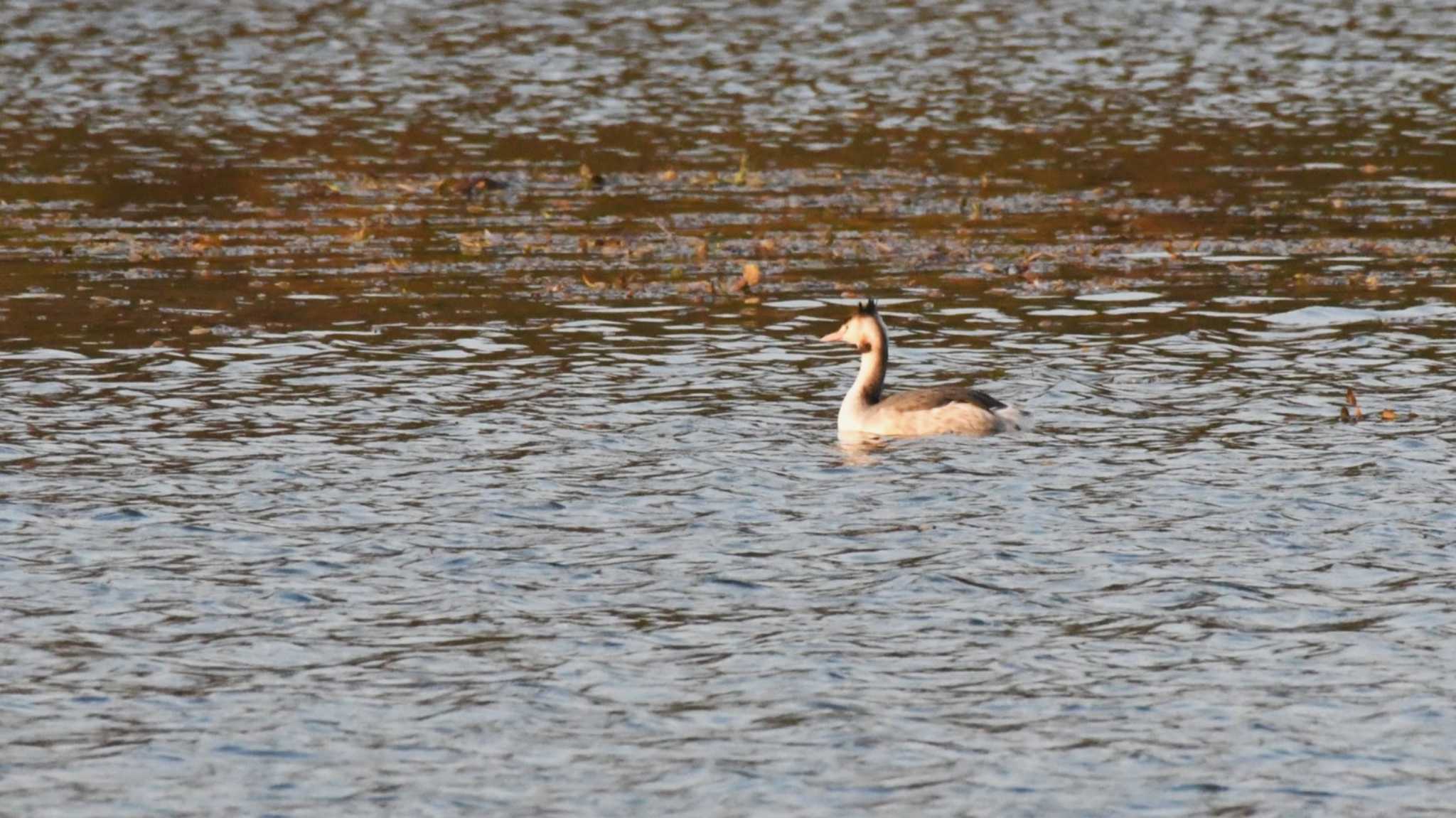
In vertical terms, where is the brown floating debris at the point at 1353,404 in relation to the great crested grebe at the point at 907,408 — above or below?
below

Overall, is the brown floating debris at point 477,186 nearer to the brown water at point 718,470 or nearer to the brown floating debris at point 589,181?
the brown water at point 718,470

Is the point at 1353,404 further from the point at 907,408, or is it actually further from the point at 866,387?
the point at 866,387

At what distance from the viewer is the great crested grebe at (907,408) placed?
21047mm

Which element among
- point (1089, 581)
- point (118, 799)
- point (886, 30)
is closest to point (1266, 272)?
point (1089, 581)

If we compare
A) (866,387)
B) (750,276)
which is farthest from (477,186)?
→ (866,387)

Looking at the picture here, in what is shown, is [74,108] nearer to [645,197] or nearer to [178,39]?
[178,39]

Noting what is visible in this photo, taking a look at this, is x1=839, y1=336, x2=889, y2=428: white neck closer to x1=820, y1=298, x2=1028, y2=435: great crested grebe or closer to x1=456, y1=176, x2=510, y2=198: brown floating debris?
x1=820, y1=298, x2=1028, y2=435: great crested grebe

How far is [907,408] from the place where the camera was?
2145 cm

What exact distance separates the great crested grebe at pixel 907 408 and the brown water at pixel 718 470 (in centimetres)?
28

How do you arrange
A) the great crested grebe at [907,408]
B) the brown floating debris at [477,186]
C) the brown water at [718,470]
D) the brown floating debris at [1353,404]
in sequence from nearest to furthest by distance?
the brown water at [718,470] → the great crested grebe at [907,408] → the brown floating debris at [1353,404] → the brown floating debris at [477,186]

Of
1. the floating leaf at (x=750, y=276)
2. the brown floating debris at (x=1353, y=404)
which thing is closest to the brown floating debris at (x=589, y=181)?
the floating leaf at (x=750, y=276)

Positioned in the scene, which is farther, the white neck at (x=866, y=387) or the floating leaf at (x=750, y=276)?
the floating leaf at (x=750, y=276)

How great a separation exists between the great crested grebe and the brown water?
283 mm

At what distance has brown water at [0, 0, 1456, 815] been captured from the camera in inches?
512
